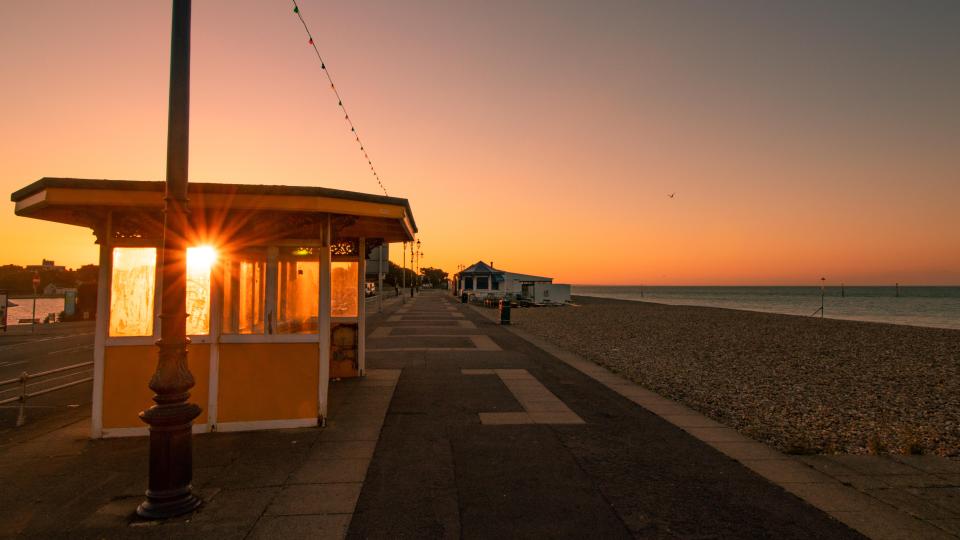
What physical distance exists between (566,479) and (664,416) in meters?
3.45

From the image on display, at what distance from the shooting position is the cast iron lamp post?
14.6 feet

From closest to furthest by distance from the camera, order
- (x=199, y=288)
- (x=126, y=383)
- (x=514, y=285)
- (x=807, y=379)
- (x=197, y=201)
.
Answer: (x=197, y=201), (x=126, y=383), (x=199, y=288), (x=807, y=379), (x=514, y=285)

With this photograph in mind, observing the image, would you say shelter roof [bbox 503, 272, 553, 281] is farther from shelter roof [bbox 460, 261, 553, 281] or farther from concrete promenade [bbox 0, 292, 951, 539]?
concrete promenade [bbox 0, 292, 951, 539]

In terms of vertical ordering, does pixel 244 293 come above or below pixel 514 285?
below

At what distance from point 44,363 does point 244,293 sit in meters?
10.5

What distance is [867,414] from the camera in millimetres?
8484

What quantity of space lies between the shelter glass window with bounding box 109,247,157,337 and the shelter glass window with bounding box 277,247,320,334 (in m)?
1.73

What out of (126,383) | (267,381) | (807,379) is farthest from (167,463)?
(807,379)

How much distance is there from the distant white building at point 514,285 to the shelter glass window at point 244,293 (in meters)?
37.8

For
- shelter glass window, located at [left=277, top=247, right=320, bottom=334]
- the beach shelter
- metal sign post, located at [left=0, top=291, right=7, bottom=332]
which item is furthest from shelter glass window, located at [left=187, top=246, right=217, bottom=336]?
metal sign post, located at [left=0, top=291, right=7, bottom=332]

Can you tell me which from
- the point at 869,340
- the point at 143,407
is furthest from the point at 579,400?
the point at 869,340

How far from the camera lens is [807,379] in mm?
11781

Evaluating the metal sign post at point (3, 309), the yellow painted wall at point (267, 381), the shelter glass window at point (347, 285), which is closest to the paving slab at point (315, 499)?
the yellow painted wall at point (267, 381)

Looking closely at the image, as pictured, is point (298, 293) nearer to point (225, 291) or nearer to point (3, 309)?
point (225, 291)
